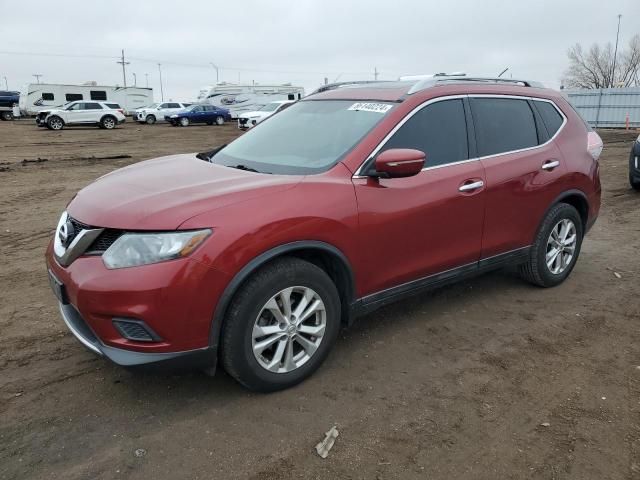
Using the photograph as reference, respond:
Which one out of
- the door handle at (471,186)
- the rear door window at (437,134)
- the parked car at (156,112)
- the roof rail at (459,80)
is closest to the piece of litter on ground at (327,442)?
the rear door window at (437,134)

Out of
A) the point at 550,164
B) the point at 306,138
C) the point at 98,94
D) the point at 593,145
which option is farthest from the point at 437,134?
the point at 98,94

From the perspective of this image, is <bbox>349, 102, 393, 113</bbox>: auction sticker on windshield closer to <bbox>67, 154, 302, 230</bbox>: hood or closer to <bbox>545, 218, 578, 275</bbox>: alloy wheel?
<bbox>67, 154, 302, 230</bbox>: hood

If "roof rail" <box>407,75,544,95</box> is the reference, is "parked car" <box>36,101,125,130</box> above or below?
below

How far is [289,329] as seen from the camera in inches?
122

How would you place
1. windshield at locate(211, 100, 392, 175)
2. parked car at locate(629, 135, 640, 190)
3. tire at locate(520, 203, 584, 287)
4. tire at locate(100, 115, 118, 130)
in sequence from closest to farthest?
windshield at locate(211, 100, 392, 175) → tire at locate(520, 203, 584, 287) → parked car at locate(629, 135, 640, 190) → tire at locate(100, 115, 118, 130)

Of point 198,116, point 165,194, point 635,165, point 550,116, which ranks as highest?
point 550,116

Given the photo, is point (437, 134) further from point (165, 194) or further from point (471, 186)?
point (165, 194)

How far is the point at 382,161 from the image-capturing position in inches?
128

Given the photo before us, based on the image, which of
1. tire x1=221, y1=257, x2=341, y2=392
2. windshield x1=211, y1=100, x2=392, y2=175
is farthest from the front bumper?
windshield x1=211, y1=100, x2=392, y2=175

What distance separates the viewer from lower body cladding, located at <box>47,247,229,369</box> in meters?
2.64

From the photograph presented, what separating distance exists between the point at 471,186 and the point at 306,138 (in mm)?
1226

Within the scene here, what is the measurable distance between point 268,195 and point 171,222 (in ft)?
1.84

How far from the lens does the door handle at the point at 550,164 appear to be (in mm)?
4449

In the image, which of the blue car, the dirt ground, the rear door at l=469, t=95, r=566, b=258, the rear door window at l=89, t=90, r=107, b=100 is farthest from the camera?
the rear door window at l=89, t=90, r=107, b=100
